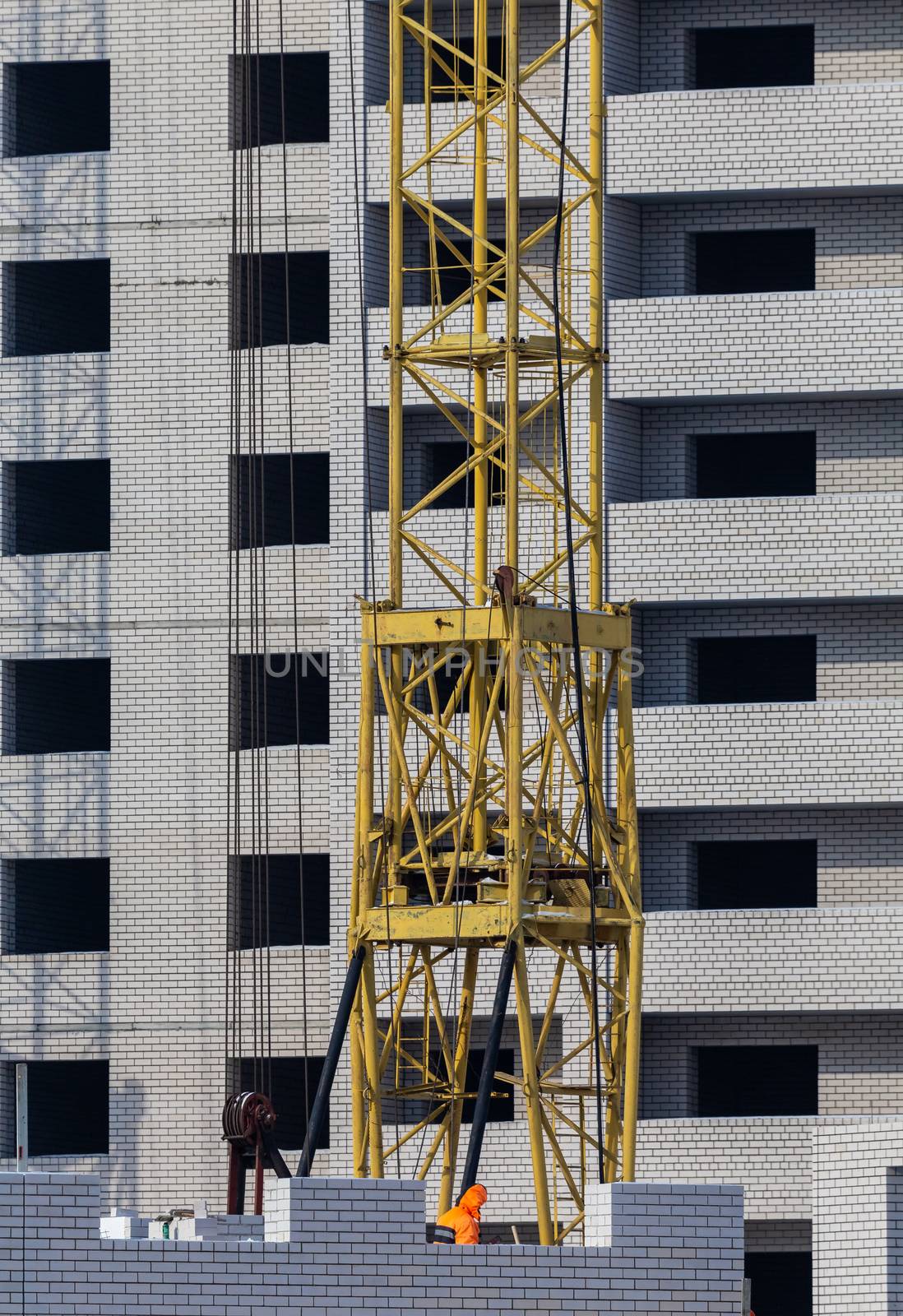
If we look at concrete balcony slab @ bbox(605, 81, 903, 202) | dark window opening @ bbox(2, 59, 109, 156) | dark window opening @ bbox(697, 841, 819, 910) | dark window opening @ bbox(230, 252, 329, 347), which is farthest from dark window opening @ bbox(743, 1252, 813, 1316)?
dark window opening @ bbox(2, 59, 109, 156)

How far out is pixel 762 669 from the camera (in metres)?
39.0

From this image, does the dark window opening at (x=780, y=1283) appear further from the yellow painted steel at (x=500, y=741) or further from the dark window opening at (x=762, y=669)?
the dark window opening at (x=762, y=669)

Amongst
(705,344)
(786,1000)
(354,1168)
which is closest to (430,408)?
(705,344)

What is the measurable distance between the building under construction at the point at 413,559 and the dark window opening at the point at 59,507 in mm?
71

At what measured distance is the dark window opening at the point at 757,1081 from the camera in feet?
124

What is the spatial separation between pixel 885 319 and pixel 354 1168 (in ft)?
44.5

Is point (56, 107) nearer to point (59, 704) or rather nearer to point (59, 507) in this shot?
point (59, 507)

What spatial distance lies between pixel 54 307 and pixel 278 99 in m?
4.35

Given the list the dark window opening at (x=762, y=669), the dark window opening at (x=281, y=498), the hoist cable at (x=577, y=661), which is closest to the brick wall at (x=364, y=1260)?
the hoist cable at (x=577, y=661)

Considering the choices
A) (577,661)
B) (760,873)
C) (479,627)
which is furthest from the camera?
(760,873)

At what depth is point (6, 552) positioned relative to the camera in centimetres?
3916

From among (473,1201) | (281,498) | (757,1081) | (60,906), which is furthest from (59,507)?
(473,1201)

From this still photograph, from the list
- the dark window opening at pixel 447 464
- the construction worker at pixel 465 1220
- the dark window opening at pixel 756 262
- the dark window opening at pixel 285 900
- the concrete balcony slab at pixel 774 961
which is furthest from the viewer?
the dark window opening at pixel 756 262

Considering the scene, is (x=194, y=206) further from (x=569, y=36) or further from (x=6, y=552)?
(x=569, y=36)
